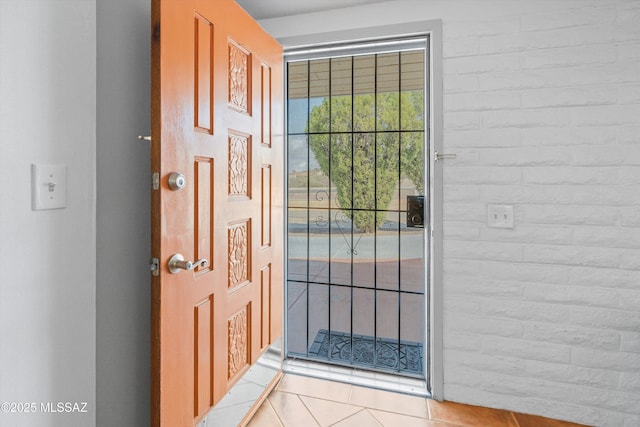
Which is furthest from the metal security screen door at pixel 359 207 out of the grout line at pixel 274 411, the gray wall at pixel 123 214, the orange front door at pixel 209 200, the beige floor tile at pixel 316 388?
the gray wall at pixel 123 214

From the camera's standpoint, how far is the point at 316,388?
6.87ft

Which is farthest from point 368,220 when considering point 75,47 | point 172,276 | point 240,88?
point 75,47

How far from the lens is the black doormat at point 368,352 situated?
7.23 ft

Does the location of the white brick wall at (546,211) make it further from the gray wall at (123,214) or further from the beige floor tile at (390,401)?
the gray wall at (123,214)

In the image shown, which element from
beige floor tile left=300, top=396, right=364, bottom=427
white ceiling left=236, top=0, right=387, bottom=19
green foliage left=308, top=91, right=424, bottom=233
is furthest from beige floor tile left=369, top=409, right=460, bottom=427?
white ceiling left=236, top=0, right=387, bottom=19

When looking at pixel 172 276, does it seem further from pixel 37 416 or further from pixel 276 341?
pixel 276 341

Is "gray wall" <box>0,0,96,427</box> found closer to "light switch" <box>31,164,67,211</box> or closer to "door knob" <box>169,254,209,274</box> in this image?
"light switch" <box>31,164,67,211</box>

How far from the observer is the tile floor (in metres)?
1.78

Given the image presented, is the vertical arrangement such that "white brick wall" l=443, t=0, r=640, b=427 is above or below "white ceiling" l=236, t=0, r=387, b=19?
below

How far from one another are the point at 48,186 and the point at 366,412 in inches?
69.8

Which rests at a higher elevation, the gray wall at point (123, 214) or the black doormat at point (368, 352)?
the gray wall at point (123, 214)

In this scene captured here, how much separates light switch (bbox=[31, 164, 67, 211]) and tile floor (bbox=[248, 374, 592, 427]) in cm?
142

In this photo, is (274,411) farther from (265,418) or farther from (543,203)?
(543,203)

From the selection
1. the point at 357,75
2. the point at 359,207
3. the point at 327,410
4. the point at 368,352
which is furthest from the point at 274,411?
the point at 357,75
